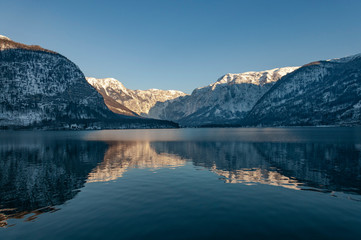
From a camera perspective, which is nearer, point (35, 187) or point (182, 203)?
point (182, 203)

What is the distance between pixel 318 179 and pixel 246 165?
1621 centimetres

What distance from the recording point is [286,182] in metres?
36.4

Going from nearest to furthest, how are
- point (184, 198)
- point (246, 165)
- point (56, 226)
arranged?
point (56, 226) → point (184, 198) → point (246, 165)

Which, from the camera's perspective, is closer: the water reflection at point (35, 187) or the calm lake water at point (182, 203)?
the calm lake water at point (182, 203)

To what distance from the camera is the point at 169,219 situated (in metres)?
22.2

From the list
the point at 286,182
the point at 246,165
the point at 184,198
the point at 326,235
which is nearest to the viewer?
the point at 326,235

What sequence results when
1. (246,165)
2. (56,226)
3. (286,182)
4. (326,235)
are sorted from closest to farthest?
(326,235), (56,226), (286,182), (246,165)

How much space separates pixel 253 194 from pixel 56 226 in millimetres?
23376

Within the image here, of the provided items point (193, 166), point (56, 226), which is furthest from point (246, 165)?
point (56, 226)

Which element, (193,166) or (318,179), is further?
(193,166)

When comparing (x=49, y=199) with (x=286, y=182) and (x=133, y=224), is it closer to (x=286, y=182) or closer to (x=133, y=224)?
(x=133, y=224)

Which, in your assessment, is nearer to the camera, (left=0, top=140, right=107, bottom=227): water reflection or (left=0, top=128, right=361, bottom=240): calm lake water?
(left=0, top=128, right=361, bottom=240): calm lake water

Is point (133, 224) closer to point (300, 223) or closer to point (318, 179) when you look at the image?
point (300, 223)

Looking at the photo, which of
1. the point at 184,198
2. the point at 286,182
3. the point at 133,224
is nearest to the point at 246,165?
the point at 286,182
